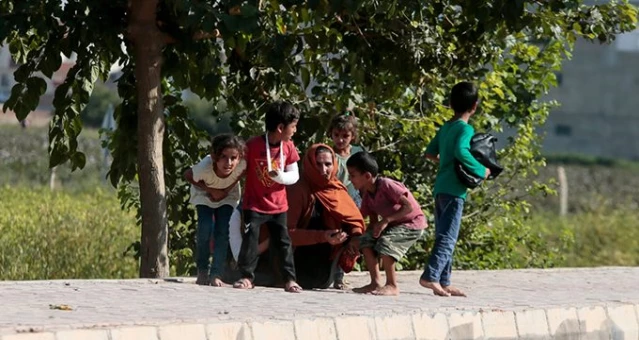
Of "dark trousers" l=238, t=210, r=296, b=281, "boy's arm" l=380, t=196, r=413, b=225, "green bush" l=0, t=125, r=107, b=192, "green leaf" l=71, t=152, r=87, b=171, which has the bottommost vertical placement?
"dark trousers" l=238, t=210, r=296, b=281

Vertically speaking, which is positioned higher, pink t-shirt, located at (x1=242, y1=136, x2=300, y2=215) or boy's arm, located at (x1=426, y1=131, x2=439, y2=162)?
boy's arm, located at (x1=426, y1=131, x2=439, y2=162)

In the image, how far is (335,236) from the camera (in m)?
11.5

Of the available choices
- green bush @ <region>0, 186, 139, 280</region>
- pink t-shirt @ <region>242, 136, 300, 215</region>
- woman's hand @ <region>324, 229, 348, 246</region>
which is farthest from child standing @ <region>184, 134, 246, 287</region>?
green bush @ <region>0, 186, 139, 280</region>

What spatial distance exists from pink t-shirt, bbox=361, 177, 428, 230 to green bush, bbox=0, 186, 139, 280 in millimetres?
3829

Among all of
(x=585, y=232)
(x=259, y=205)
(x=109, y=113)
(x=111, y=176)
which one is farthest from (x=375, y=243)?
(x=585, y=232)

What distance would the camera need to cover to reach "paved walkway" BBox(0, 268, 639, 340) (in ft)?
27.5

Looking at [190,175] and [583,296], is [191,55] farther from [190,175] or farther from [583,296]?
[583,296]

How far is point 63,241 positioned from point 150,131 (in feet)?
14.4

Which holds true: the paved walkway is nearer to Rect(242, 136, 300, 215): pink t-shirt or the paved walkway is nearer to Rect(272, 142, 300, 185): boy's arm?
Rect(242, 136, 300, 215): pink t-shirt

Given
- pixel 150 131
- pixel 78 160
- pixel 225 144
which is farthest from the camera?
pixel 78 160

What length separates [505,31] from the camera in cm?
1259

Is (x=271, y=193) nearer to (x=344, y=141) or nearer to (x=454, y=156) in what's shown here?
(x=344, y=141)

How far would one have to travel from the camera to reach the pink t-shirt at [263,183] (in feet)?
36.6

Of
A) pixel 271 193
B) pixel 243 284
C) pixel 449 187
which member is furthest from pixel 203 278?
Answer: pixel 449 187
